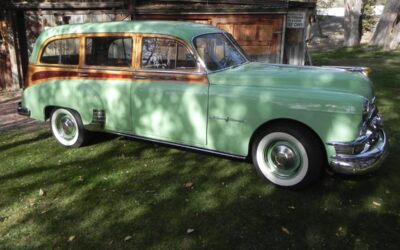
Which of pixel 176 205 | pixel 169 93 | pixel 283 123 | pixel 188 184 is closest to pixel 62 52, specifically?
pixel 169 93

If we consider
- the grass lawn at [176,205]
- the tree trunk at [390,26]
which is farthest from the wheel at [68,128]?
the tree trunk at [390,26]

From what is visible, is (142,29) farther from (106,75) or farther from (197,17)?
(197,17)

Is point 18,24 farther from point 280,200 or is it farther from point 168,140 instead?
point 280,200

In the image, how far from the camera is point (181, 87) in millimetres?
5230

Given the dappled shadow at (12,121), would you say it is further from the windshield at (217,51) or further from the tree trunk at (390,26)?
the tree trunk at (390,26)

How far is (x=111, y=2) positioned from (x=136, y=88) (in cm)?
706

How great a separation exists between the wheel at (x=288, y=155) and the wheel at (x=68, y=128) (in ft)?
9.65

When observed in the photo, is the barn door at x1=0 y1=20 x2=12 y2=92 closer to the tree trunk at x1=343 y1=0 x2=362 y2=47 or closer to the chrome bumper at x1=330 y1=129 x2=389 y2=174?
the chrome bumper at x1=330 y1=129 x2=389 y2=174

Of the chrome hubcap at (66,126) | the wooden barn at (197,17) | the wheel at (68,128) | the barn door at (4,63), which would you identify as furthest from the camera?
the barn door at (4,63)

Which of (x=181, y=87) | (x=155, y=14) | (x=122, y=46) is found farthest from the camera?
(x=155, y=14)

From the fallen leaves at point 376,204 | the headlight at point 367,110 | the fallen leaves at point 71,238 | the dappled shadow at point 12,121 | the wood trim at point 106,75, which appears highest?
the wood trim at point 106,75

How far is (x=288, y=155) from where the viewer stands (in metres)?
4.71

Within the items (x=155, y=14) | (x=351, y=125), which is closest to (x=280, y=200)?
(x=351, y=125)

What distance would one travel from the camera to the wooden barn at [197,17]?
10.9 meters
